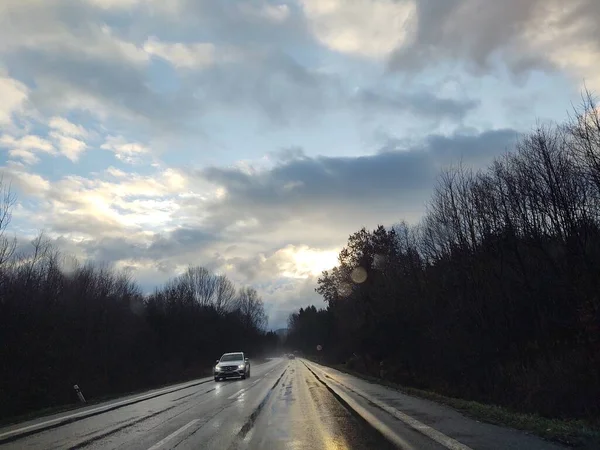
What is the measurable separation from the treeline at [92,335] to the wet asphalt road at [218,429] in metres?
12.3

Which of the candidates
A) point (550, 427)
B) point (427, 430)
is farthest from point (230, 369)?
point (550, 427)

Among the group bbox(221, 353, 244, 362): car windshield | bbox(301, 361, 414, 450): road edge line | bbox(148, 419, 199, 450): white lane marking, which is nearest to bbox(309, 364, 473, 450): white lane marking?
bbox(301, 361, 414, 450): road edge line

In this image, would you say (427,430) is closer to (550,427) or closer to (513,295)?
(550,427)

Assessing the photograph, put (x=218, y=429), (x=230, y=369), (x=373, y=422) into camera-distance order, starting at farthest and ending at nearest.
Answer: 1. (x=230, y=369)
2. (x=373, y=422)
3. (x=218, y=429)

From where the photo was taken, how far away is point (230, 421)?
12375mm

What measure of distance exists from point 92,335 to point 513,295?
3883 centimetres

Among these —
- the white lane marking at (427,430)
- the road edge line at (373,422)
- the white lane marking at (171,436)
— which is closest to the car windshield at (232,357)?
the road edge line at (373,422)

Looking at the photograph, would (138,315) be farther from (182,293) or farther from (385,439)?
(385,439)

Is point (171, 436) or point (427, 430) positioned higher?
point (171, 436)

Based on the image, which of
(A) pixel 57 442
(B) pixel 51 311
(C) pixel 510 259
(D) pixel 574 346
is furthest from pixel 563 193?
(B) pixel 51 311

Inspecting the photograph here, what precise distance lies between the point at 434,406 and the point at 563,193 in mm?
15510

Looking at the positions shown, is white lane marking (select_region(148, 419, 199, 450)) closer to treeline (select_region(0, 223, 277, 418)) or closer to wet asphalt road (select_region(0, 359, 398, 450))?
wet asphalt road (select_region(0, 359, 398, 450))

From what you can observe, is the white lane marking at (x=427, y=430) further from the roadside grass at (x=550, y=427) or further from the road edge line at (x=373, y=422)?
the roadside grass at (x=550, y=427)

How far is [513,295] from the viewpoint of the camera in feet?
90.0
